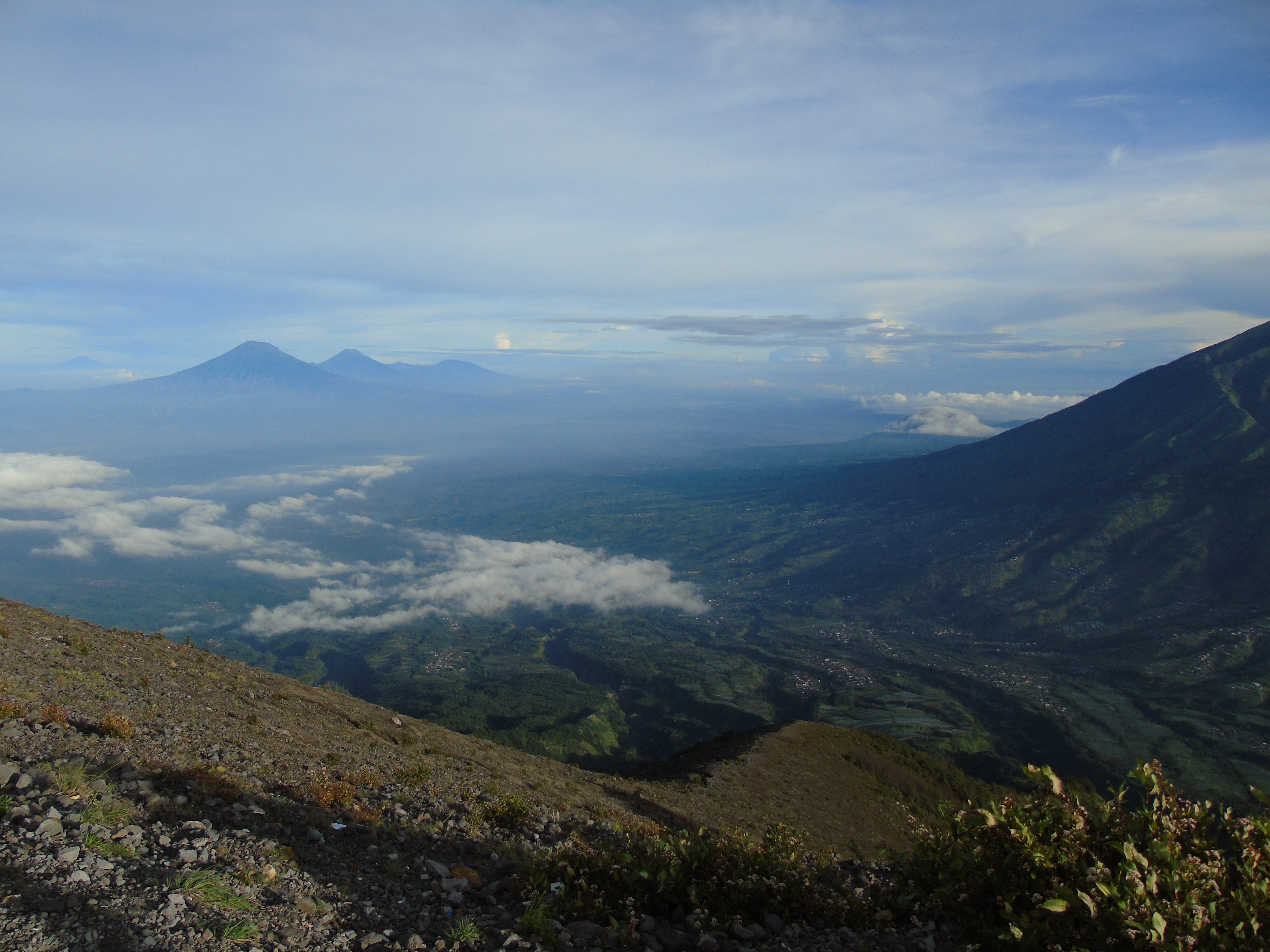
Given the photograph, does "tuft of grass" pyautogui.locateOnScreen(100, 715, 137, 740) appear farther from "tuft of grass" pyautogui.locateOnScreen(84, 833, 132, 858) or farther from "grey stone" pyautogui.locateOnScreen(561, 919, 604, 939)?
"grey stone" pyautogui.locateOnScreen(561, 919, 604, 939)

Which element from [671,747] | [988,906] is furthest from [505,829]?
[671,747]

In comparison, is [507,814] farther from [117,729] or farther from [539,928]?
[117,729]

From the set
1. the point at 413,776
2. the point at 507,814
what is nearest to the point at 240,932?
the point at 507,814

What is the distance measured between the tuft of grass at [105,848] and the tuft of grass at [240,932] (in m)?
2.11

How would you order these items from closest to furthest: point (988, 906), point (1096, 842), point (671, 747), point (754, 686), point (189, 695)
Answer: point (1096, 842), point (988, 906), point (189, 695), point (671, 747), point (754, 686)

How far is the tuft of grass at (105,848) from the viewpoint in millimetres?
7738

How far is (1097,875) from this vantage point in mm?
6656

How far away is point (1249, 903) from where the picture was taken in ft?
19.7

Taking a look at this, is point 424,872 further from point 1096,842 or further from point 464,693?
point 464,693

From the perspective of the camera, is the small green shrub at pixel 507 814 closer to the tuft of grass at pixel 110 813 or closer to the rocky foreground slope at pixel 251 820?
the rocky foreground slope at pixel 251 820

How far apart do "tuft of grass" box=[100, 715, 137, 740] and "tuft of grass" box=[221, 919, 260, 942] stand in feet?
27.6

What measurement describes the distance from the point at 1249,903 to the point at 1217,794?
155 meters

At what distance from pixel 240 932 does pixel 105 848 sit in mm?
2599

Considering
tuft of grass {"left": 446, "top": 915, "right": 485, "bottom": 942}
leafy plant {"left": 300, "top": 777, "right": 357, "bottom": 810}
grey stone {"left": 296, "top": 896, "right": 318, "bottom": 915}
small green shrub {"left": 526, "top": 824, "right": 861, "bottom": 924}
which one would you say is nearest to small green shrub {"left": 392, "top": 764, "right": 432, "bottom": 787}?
leafy plant {"left": 300, "top": 777, "right": 357, "bottom": 810}
